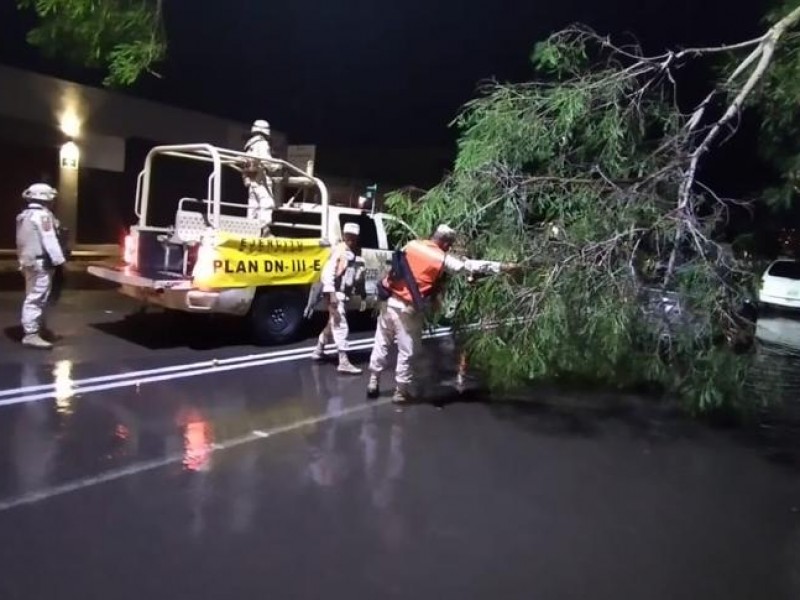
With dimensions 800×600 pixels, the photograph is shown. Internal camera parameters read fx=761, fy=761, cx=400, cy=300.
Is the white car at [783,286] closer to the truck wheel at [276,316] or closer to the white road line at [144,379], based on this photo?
the white road line at [144,379]

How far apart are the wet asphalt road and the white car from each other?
10.7m

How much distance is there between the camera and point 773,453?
6414 millimetres

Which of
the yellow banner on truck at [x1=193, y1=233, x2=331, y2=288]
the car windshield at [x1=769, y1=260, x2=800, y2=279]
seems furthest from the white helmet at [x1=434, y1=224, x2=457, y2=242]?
the car windshield at [x1=769, y1=260, x2=800, y2=279]

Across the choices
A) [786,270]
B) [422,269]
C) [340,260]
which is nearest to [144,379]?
[340,260]

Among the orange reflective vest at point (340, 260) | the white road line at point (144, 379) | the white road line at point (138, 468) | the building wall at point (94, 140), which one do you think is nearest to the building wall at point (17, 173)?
the building wall at point (94, 140)

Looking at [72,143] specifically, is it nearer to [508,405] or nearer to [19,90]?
[19,90]

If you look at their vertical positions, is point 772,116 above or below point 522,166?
above

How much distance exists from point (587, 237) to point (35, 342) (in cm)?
605

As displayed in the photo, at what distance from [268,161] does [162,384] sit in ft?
11.7

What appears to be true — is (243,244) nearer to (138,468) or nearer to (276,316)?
(276,316)

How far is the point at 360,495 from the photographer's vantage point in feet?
15.7

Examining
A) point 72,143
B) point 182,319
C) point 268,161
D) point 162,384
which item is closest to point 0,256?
point 72,143

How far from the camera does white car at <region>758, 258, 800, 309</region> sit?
16.6 meters

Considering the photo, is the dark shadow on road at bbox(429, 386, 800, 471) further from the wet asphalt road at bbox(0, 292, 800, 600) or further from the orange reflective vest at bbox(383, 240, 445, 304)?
the orange reflective vest at bbox(383, 240, 445, 304)
